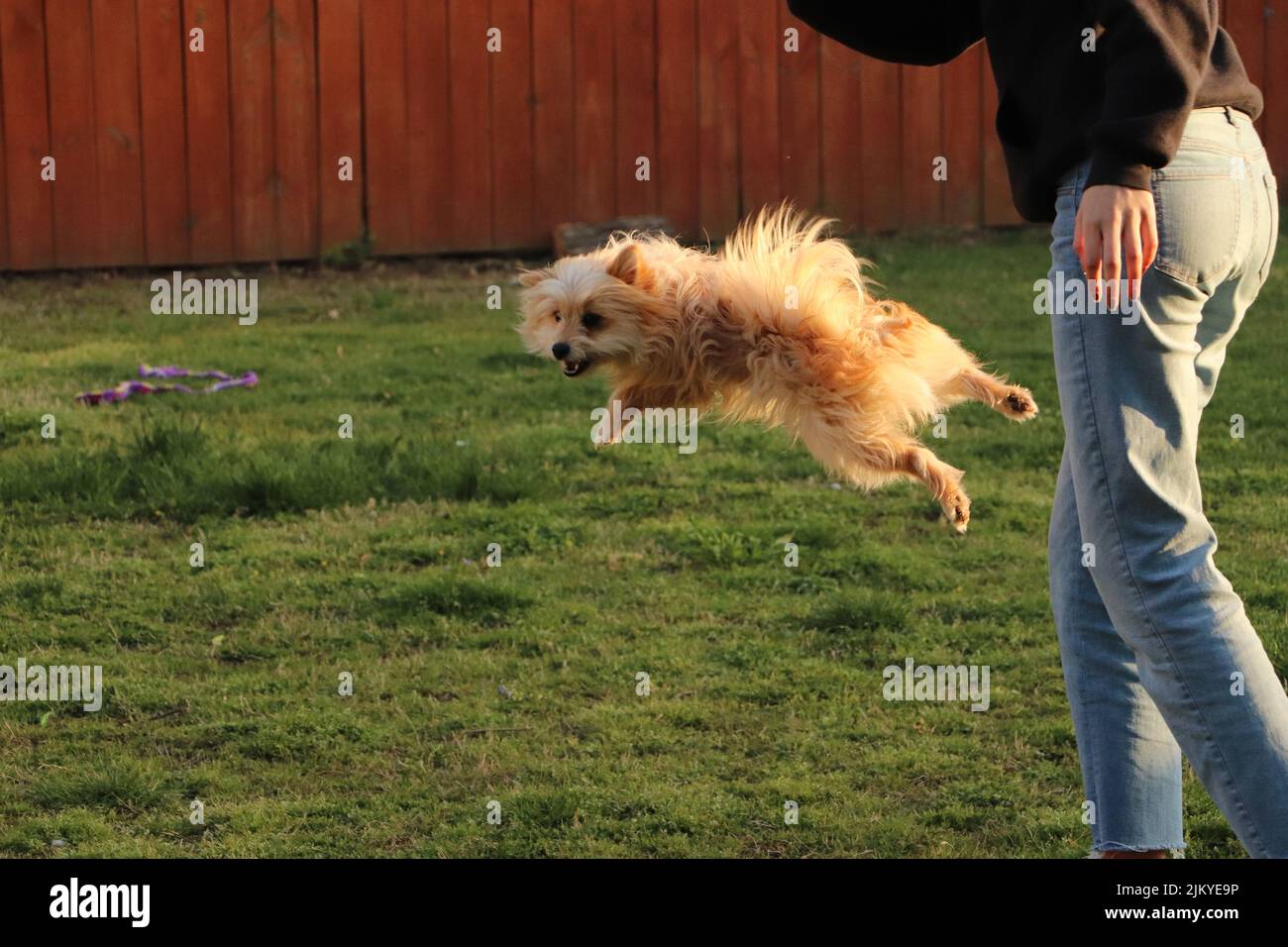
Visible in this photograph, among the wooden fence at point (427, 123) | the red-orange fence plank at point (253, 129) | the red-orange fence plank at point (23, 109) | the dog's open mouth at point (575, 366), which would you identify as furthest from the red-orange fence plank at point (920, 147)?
the dog's open mouth at point (575, 366)

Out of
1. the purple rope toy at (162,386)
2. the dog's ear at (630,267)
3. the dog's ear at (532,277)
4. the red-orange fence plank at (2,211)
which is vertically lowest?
the dog's ear at (630,267)

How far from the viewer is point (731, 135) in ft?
38.5

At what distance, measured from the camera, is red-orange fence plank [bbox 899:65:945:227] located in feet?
38.9

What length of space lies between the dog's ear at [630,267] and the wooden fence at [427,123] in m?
7.91

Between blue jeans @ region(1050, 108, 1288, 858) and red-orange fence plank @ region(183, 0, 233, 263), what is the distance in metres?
9.10

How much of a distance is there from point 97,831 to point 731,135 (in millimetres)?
8514

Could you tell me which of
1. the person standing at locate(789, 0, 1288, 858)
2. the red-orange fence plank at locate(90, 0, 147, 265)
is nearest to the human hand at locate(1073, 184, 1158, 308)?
the person standing at locate(789, 0, 1288, 858)

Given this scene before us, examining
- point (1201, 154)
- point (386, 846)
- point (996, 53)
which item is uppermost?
point (996, 53)

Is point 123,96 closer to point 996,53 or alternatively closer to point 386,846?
point 386,846

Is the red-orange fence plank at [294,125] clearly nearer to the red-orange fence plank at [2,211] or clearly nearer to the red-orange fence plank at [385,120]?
the red-orange fence plank at [385,120]

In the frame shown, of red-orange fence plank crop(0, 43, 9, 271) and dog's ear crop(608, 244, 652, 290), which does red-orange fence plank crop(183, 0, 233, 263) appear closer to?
red-orange fence plank crop(0, 43, 9, 271)

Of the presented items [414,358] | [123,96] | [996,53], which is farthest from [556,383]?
[996,53]

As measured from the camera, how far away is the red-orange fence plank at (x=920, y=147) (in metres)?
11.8

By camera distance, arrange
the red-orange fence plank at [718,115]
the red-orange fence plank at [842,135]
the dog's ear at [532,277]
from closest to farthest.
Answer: the dog's ear at [532,277], the red-orange fence plank at [718,115], the red-orange fence plank at [842,135]
